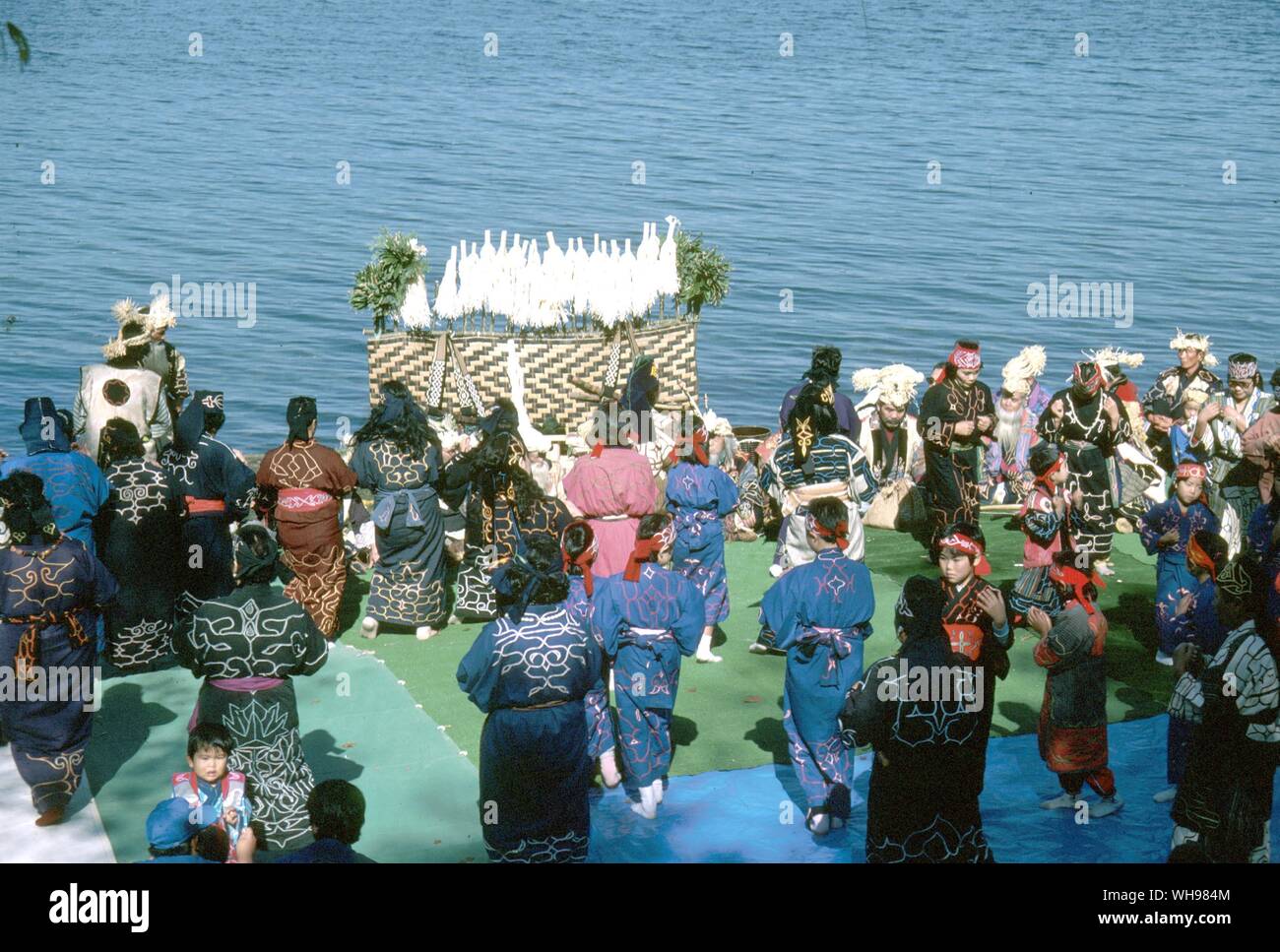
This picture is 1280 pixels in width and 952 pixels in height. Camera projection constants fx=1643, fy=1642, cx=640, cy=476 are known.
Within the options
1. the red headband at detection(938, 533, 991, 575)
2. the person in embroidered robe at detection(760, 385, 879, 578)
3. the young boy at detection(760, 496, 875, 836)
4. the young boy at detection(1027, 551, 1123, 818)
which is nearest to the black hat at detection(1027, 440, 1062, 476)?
the person in embroidered robe at detection(760, 385, 879, 578)

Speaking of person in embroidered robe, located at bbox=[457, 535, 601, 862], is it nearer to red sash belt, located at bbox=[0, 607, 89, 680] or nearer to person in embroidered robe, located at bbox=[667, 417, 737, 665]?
red sash belt, located at bbox=[0, 607, 89, 680]

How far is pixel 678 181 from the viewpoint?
38594 millimetres

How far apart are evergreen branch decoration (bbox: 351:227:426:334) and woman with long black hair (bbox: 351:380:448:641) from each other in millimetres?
2873

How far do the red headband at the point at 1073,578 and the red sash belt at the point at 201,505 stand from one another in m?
5.42

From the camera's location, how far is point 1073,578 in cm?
829

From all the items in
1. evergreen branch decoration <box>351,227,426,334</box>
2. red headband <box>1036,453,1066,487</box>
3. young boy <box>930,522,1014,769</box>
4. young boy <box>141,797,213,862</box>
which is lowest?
young boy <box>141,797,213,862</box>

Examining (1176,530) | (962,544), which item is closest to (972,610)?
(962,544)

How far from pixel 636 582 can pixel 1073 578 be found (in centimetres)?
222

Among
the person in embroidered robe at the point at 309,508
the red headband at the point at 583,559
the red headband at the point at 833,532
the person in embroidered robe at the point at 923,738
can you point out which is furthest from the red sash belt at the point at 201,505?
the person in embroidered robe at the point at 923,738

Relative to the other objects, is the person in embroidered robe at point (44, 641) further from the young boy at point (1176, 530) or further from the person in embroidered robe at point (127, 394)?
the young boy at point (1176, 530)

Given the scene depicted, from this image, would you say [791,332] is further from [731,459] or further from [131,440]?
[131,440]

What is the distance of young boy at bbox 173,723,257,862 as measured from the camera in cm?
710

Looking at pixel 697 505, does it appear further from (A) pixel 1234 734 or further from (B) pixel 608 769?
(A) pixel 1234 734

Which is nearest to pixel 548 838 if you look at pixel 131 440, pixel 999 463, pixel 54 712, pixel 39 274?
pixel 54 712
